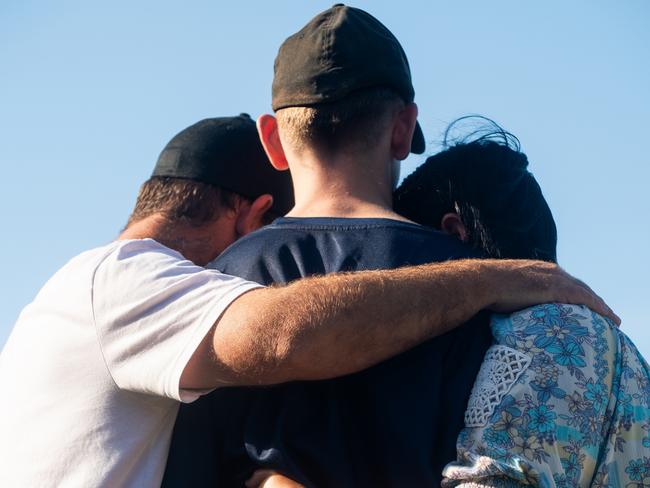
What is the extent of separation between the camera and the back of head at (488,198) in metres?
3.45

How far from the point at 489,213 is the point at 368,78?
1.88 feet

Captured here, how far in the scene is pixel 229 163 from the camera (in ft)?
15.4

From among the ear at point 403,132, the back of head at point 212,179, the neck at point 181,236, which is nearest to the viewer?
the ear at point 403,132

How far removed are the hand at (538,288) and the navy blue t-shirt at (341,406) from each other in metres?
0.10

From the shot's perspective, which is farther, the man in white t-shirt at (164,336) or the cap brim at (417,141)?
the cap brim at (417,141)

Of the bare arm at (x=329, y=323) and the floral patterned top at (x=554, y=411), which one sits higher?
the bare arm at (x=329, y=323)

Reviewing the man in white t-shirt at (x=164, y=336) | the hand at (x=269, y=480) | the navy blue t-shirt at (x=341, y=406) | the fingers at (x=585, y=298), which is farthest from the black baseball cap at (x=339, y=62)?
the hand at (x=269, y=480)

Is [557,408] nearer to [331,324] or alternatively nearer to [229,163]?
[331,324]

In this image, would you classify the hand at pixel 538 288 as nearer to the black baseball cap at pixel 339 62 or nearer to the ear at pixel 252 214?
the black baseball cap at pixel 339 62

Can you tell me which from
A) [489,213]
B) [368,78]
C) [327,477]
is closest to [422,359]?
[327,477]

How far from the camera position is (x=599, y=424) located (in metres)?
2.83

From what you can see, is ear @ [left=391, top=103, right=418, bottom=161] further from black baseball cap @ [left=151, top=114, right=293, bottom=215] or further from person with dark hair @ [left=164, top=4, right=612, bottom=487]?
black baseball cap @ [left=151, top=114, right=293, bottom=215]

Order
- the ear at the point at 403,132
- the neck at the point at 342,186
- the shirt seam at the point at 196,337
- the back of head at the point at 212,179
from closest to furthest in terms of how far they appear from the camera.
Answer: the shirt seam at the point at 196,337, the neck at the point at 342,186, the ear at the point at 403,132, the back of head at the point at 212,179

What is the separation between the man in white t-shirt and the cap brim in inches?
27.1
